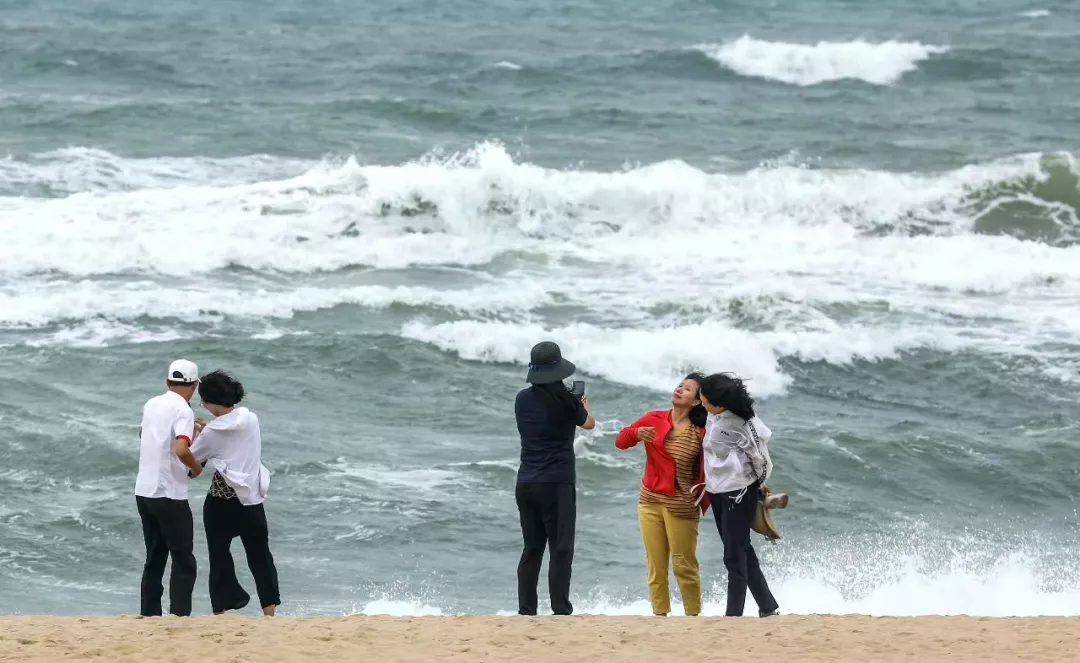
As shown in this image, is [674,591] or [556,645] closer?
[556,645]

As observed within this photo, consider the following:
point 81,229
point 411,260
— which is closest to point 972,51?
point 411,260

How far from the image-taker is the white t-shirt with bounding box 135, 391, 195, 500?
7.11 metres

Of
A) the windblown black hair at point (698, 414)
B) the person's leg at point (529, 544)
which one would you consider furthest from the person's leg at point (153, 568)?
the windblown black hair at point (698, 414)

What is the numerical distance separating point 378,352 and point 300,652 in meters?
9.38

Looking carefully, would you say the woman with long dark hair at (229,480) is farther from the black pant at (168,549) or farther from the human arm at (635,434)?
the human arm at (635,434)

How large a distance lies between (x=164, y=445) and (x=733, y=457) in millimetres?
2657

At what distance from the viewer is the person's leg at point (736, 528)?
24.4 ft

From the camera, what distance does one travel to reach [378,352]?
53.0 feet

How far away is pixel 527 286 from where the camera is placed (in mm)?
19078

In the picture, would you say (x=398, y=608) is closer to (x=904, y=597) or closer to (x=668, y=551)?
(x=668, y=551)

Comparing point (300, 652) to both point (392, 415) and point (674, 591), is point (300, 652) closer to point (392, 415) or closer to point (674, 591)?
point (674, 591)

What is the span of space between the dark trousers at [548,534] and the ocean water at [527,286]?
2.21 m

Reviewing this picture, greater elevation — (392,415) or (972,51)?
(972,51)

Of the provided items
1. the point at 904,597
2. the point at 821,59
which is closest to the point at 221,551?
the point at 904,597
